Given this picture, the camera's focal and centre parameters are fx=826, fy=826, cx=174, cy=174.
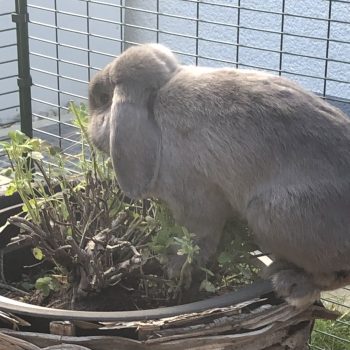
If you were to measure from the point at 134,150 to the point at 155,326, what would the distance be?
1.39ft

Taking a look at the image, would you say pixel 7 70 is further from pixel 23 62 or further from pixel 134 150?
pixel 134 150

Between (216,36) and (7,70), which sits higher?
(216,36)

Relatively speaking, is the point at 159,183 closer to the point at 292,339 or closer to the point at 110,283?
the point at 110,283

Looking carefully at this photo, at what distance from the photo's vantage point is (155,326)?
5.15 ft

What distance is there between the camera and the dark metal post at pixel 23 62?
2744 mm

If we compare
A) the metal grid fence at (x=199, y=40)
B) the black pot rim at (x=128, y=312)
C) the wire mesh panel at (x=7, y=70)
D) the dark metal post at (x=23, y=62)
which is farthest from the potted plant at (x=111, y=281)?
the wire mesh panel at (x=7, y=70)

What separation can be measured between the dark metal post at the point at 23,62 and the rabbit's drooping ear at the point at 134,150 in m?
1.05

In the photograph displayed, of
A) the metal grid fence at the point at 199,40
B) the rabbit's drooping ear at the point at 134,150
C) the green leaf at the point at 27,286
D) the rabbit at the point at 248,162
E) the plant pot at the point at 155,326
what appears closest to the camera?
the plant pot at the point at 155,326

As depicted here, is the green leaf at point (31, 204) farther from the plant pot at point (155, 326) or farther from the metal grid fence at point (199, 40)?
the metal grid fence at point (199, 40)

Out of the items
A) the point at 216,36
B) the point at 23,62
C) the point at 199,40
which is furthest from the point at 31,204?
the point at 216,36

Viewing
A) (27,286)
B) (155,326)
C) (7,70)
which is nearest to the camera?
(155,326)

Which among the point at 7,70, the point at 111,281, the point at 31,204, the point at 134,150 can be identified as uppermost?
the point at 134,150

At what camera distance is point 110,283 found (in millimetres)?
1796

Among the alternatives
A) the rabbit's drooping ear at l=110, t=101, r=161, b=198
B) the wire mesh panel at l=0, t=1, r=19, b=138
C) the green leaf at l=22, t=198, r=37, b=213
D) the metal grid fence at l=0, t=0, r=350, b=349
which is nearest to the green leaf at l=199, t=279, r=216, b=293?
the rabbit's drooping ear at l=110, t=101, r=161, b=198
